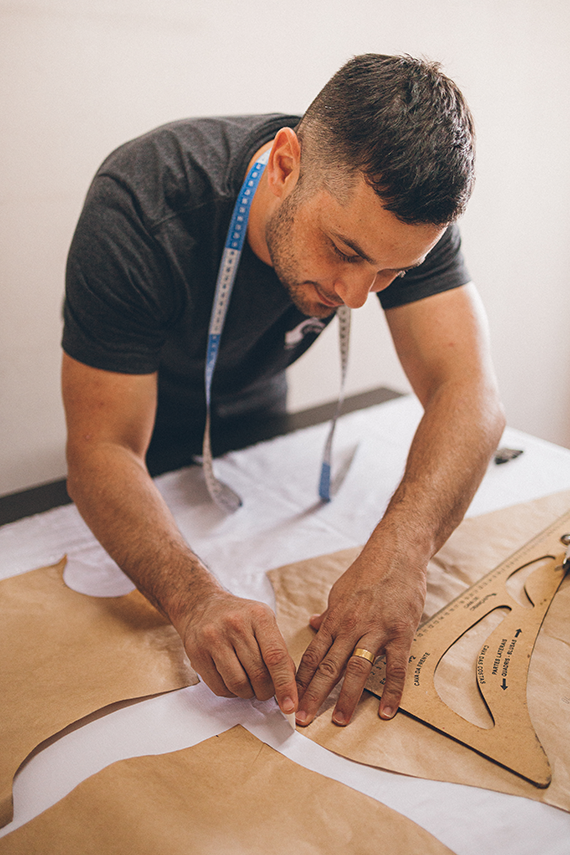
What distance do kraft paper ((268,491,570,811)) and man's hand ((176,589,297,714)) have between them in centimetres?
6

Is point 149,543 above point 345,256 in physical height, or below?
below

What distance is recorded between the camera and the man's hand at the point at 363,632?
647 millimetres

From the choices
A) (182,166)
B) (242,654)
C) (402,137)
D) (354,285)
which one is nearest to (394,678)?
(242,654)

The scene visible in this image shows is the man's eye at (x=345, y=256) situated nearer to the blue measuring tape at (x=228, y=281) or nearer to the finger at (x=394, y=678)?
the blue measuring tape at (x=228, y=281)

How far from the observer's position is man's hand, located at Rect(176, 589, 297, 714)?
2.11 ft

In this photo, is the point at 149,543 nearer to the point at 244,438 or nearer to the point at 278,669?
the point at 278,669

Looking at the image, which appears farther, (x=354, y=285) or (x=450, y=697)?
(x=354, y=285)

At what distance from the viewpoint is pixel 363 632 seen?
694mm

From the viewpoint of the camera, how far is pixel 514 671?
68cm

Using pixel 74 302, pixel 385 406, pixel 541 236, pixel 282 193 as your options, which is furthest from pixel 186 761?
pixel 541 236

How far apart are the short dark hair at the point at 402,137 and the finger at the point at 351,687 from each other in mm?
→ 516

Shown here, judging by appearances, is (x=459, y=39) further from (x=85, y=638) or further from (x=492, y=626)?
(x=85, y=638)

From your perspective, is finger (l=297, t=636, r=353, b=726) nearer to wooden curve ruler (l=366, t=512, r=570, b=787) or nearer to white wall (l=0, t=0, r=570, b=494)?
wooden curve ruler (l=366, t=512, r=570, b=787)

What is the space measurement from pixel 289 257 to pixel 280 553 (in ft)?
1.47
